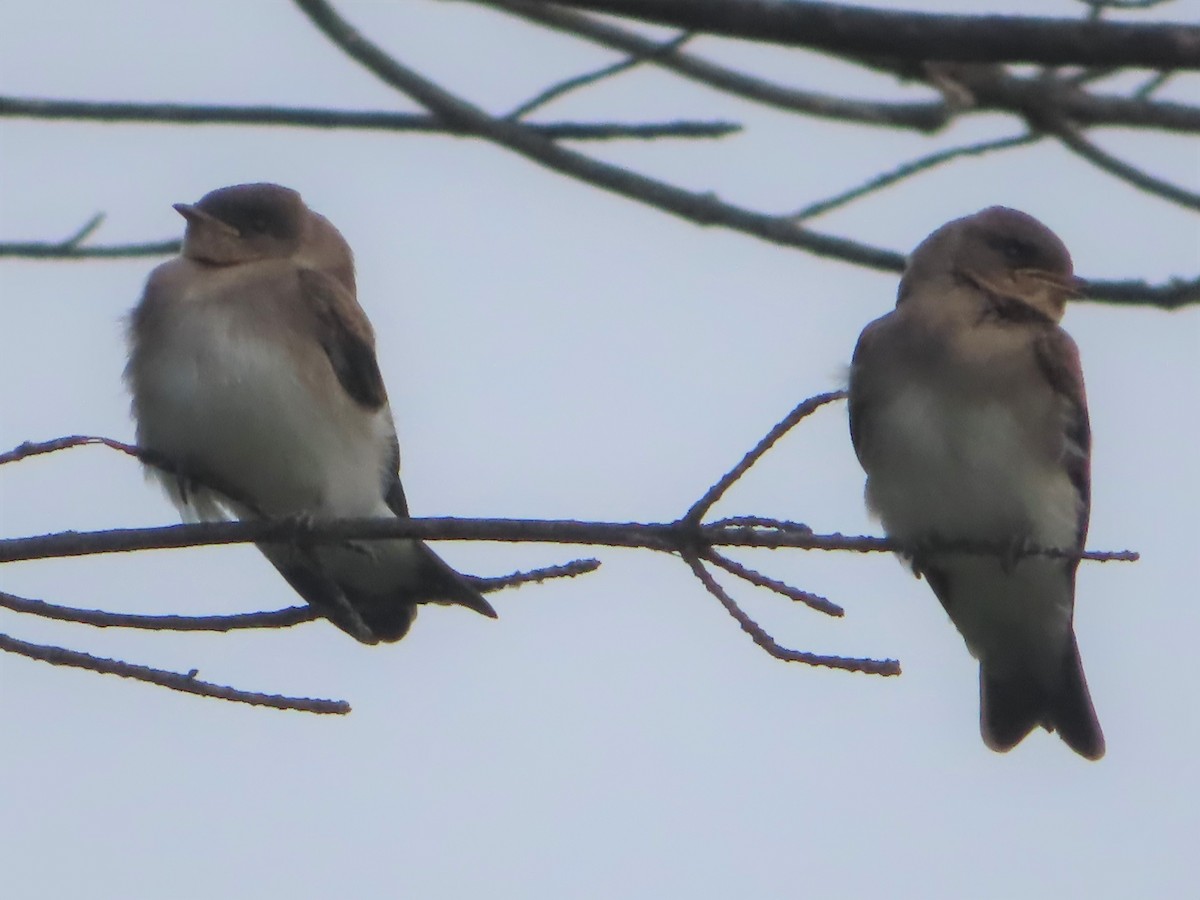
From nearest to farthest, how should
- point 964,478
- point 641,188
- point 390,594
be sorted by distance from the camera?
point 641,188 → point 390,594 → point 964,478

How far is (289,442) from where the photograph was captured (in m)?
5.57

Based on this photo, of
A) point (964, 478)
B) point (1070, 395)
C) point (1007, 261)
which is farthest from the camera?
point (1007, 261)

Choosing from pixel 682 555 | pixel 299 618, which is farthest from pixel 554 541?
pixel 299 618

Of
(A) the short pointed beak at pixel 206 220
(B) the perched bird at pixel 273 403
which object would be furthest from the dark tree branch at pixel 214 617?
(A) the short pointed beak at pixel 206 220

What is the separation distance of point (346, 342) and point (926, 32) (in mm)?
3536

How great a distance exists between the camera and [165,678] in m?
3.61

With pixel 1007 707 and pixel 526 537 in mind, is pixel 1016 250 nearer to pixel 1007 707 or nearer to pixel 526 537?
pixel 1007 707

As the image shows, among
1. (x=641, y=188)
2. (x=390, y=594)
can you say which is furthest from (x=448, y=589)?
(x=641, y=188)

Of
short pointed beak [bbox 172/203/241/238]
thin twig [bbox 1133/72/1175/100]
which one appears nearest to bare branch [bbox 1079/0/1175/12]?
thin twig [bbox 1133/72/1175/100]

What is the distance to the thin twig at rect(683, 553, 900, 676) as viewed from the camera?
3564mm

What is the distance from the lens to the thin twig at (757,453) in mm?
3521

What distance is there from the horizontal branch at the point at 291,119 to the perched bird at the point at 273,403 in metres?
1.45

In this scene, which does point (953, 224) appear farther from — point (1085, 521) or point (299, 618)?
point (299, 618)

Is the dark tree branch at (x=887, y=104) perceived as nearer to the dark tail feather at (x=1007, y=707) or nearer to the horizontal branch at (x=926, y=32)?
the horizontal branch at (x=926, y=32)
